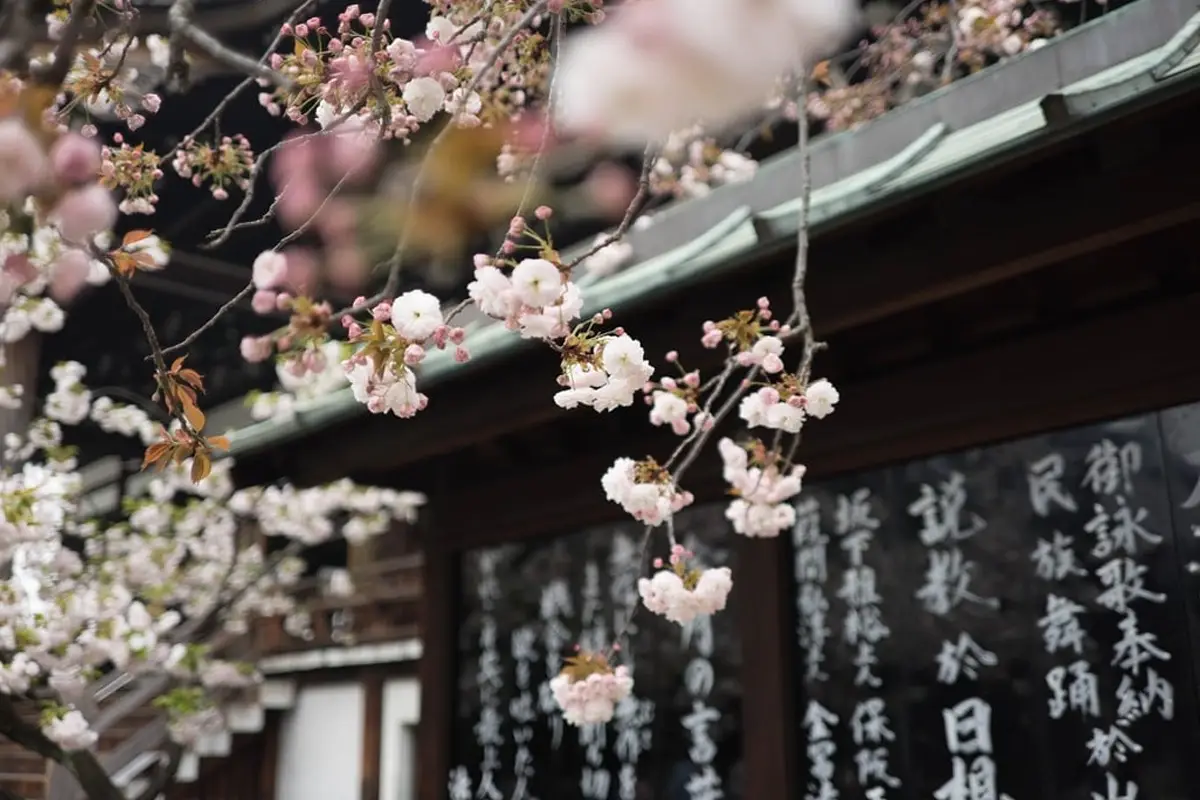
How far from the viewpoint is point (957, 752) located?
3303 millimetres

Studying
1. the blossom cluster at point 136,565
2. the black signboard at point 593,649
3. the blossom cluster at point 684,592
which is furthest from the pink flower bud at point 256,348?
the blossom cluster at point 136,565

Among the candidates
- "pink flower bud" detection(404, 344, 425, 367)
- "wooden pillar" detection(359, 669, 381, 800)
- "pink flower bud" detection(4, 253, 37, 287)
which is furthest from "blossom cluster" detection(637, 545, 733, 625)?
"wooden pillar" detection(359, 669, 381, 800)

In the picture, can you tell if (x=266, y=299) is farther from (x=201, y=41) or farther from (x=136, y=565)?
(x=136, y=565)

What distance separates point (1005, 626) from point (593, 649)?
82.4 inches

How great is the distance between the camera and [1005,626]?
328cm

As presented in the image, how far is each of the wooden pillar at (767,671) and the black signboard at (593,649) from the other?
127 mm

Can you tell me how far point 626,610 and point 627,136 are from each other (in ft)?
12.3

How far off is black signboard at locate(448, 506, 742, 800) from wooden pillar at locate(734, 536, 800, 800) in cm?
13

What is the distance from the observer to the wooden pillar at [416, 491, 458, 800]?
5.22 m

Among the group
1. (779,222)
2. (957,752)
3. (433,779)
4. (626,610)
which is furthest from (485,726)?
(779,222)

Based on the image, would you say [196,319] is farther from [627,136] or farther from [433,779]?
[627,136]

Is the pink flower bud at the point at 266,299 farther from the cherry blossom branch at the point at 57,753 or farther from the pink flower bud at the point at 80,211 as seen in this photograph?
the cherry blossom branch at the point at 57,753

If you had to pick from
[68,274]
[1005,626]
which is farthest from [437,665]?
[68,274]

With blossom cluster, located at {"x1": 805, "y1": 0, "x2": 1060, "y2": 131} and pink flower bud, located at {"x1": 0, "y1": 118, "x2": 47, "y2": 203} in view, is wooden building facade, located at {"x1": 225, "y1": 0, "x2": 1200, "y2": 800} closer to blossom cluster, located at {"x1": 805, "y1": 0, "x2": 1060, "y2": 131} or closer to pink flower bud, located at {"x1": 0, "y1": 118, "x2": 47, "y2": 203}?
blossom cluster, located at {"x1": 805, "y1": 0, "x2": 1060, "y2": 131}
